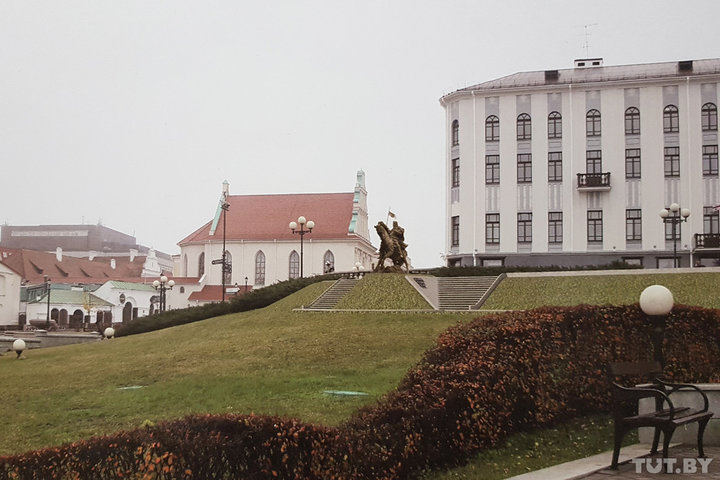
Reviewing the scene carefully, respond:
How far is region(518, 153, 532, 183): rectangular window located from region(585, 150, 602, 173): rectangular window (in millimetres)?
3373

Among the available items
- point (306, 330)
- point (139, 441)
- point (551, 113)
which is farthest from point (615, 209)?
point (139, 441)

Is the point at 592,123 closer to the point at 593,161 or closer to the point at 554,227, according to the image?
the point at 593,161

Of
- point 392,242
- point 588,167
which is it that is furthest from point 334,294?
point 588,167

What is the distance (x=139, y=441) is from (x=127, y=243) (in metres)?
150

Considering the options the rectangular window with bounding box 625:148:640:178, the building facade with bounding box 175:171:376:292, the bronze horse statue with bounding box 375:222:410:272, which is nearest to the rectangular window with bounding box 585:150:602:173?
the rectangular window with bounding box 625:148:640:178

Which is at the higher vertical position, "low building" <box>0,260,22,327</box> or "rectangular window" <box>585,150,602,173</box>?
"rectangular window" <box>585,150,602,173</box>

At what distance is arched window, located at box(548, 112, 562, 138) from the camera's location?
4594cm

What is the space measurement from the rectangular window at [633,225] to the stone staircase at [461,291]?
14342 millimetres

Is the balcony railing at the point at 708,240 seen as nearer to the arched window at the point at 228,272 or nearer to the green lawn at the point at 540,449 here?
the green lawn at the point at 540,449

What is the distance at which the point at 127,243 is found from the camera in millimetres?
150500

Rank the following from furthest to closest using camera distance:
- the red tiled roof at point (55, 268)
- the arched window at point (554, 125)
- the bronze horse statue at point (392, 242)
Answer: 1. the red tiled roof at point (55, 268)
2. the arched window at point (554, 125)
3. the bronze horse statue at point (392, 242)

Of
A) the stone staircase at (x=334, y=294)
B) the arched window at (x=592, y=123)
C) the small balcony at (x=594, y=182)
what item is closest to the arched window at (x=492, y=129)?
the arched window at (x=592, y=123)

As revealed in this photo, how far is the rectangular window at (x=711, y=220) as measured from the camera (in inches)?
1705

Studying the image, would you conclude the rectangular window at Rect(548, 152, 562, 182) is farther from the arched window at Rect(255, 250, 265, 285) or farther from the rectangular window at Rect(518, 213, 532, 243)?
the arched window at Rect(255, 250, 265, 285)
